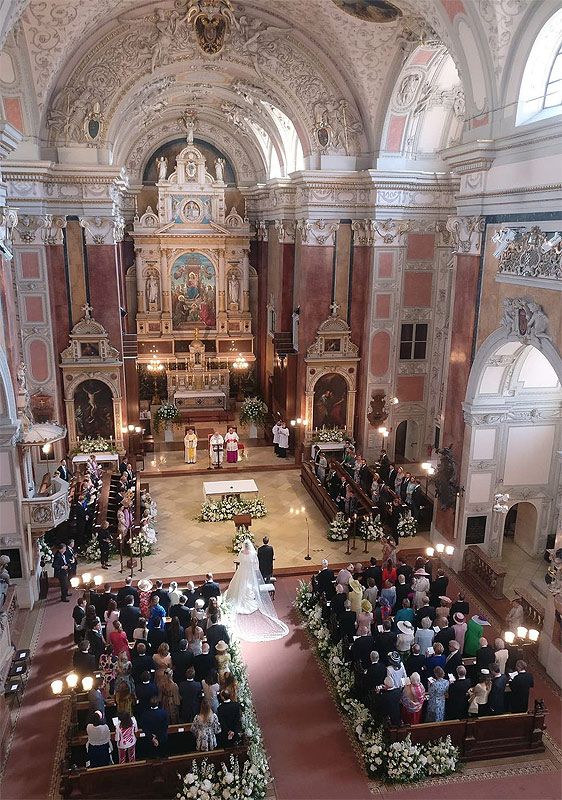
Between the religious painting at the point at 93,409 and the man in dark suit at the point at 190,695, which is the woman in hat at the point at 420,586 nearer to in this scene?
the man in dark suit at the point at 190,695

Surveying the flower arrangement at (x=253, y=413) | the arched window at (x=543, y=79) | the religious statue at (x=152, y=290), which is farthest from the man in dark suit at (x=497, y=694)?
the religious statue at (x=152, y=290)

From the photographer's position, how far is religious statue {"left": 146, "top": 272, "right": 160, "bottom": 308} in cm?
3005

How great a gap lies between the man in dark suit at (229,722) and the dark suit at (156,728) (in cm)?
83

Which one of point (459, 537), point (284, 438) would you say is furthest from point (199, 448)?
point (459, 537)

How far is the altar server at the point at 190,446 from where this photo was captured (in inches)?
913

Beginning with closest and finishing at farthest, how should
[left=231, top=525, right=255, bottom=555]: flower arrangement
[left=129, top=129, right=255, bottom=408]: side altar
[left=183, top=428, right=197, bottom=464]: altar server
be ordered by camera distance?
[left=231, top=525, right=255, bottom=555]: flower arrangement
[left=183, top=428, right=197, bottom=464]: altar server
[left=129, top=129, right=255, bottom=408]: side altar

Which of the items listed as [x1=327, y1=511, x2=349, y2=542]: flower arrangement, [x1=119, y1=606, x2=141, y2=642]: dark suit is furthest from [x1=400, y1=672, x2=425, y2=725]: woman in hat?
[x1=327, y1=511, x2=349, y2=542]: flower arrangement

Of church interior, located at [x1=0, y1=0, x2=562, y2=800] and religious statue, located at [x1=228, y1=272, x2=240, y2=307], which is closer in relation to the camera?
church interior, located at [x1=0, y1=0, x2=562, y2=800]

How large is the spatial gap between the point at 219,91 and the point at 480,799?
2362 centimetres

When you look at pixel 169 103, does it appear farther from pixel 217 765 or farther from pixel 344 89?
pixel 217 765

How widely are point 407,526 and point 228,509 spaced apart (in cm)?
512

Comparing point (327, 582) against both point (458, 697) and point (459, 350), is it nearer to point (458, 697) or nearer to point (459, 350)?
point (458, 697)

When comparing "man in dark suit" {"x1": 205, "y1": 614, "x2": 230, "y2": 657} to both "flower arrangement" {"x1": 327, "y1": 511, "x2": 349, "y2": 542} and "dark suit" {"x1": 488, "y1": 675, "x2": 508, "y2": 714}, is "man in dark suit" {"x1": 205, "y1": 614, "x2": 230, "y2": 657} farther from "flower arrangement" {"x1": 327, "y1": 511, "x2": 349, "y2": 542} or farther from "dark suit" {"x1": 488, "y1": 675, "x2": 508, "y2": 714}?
"flower arrangement" {"x1": 327, "y1": 511, "x2": 349, "y2": 542}

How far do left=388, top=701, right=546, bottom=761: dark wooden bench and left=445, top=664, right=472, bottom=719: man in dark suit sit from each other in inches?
7.1
